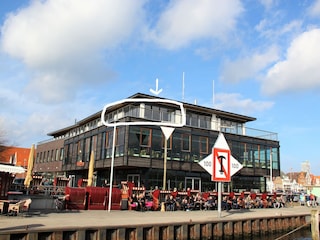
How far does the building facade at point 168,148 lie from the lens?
31.1 metres

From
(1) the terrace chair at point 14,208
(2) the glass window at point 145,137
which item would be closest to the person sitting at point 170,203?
(2) the glass window at point 145,137

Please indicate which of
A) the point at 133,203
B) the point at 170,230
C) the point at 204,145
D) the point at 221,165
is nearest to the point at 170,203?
the point at 133,203

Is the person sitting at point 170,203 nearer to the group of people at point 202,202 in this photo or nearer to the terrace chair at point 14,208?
the group of people at point 202,202

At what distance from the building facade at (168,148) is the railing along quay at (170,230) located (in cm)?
1101

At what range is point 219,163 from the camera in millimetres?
18984

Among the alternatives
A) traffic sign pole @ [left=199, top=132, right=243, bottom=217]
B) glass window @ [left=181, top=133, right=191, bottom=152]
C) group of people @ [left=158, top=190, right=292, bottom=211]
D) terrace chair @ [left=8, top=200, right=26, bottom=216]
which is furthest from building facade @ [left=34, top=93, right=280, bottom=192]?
terrace chair @ [left=8, top=200, right=26, bottom=216]

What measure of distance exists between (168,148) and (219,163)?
1368 centimetres

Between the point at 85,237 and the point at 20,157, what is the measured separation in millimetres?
81257

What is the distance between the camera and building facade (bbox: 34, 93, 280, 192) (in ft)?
102

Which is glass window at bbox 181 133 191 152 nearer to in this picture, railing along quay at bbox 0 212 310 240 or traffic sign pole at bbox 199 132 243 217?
railing along quay at bbox 0 212 310 240

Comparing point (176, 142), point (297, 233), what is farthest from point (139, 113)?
point (297, 233)

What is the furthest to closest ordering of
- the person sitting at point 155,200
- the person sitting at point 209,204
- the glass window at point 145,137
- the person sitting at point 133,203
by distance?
the glass window at point 145,137 → the person sitting at point 209,204 → the person sitting at point 155,200 → the person sitting at point 133,203

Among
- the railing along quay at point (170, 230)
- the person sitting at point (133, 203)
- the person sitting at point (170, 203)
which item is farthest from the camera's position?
the person sitting at point (170, 203)

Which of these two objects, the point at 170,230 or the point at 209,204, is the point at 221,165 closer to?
the point at 170,230
